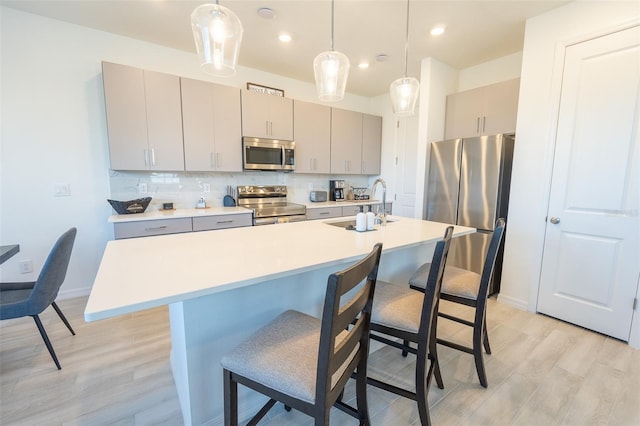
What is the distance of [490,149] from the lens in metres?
2.79

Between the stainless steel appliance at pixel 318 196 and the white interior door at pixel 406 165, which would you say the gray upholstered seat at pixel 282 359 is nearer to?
the stainless steel appliance at pixel 318 196

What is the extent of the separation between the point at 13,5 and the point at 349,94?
3833 mm

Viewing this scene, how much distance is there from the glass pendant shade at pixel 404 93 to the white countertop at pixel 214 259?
921 millimetres

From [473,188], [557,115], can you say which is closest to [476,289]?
[473,188]

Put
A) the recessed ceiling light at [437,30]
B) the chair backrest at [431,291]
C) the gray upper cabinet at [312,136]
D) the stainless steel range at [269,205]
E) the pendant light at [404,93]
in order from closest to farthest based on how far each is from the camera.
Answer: the chair backrest at [431,291], the pendant light at [404,93], the recessed ceiling light at [437,30], the stainless steel range at [269,205], the gray upper cabinet at [312,136]

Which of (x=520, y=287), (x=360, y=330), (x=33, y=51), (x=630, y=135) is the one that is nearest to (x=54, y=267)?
(x=360, y=330)

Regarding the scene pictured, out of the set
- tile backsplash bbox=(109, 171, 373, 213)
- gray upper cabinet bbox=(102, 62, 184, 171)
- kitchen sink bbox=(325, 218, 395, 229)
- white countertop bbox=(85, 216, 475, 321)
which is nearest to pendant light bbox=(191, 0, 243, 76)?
white countertop bbox=(85, 216, 475, 321)

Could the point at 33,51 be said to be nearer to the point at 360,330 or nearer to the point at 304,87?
the point at 304,87

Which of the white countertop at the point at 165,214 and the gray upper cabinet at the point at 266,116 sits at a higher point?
the gray upper cabinet at the point at 266,116

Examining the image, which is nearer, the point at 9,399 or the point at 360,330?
the point at 360,330

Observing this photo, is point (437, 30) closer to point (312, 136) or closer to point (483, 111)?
point (483, 111)

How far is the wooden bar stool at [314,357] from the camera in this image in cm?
85

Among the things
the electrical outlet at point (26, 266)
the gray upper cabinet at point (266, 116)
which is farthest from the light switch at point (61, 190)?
the gray upper cabinet at point (266, 116)

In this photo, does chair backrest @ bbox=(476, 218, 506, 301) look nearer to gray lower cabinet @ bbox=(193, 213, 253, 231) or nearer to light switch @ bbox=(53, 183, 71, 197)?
gray lower cabinet @ bbox=(193, 213, 253, 231)
